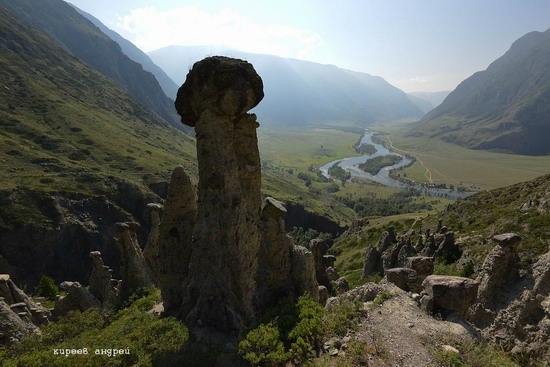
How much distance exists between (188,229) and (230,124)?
6.46 metres

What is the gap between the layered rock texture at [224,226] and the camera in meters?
16.7

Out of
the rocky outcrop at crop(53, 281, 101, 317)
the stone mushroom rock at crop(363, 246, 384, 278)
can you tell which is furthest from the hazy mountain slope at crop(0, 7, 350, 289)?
the stone mushroom rock at crop(363, 246, 384, 278)

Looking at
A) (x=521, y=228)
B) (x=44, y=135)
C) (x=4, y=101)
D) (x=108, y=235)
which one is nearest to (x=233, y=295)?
(x=521, y=228)

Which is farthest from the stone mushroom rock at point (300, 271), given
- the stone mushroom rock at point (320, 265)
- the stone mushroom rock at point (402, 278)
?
the stone mushroom rock at point (320, 265)

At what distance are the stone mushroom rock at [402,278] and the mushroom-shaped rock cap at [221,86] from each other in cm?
1389

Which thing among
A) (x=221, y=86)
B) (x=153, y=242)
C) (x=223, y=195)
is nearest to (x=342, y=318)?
(x=223, y=195)

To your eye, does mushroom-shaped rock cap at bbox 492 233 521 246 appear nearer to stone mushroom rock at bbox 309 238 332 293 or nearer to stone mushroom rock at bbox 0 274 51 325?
stone mushroom rock at bbox 309 238 332 293

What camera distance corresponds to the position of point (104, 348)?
1352cm

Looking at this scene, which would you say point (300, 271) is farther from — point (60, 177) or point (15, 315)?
point (60, 177)

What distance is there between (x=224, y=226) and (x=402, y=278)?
1269cm

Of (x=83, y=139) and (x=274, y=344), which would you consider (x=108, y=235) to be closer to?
(x=83, y=139)

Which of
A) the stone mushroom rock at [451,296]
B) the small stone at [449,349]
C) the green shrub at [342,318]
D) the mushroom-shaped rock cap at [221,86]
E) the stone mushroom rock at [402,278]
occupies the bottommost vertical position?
the stone mushroom rock at [402,278]

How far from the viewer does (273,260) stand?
20656 millimetres

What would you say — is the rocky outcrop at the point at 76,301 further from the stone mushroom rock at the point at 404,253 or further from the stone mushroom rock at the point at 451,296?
the stone mushroom rock at the point at 404,253
